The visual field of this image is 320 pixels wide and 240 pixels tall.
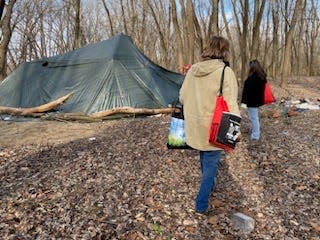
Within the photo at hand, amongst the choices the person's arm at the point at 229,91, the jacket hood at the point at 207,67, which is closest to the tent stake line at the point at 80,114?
the jacket hood at the point at 207,67

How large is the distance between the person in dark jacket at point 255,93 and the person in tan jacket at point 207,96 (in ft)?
11.8

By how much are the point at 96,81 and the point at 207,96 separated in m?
8.33

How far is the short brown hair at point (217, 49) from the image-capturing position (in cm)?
371

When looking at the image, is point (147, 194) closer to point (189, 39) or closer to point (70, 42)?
point (189, 39)

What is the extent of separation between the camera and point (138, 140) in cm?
720

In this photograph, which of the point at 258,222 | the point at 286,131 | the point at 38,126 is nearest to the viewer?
the point at 258,222

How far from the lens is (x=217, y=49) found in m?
3.71

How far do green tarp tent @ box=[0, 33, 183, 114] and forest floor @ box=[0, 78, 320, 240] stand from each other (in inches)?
147

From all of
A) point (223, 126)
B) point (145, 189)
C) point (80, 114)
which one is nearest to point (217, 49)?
point (223, 126)

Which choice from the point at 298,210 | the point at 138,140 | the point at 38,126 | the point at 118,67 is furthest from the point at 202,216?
the point at 118,67

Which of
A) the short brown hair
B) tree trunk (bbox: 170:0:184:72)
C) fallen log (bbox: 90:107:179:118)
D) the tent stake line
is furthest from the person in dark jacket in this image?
tree trunk (bbox: 170:0:184:72)

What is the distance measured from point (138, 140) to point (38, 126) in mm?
3152

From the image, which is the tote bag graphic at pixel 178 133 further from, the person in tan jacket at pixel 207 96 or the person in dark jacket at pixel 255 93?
the person in dark jacket at pixel 255 93

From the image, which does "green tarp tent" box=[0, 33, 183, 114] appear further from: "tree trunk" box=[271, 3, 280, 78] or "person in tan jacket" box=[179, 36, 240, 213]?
"tree trunk" box=[271, 3, 280, 78]
